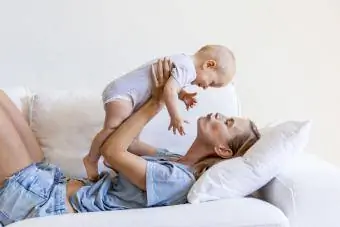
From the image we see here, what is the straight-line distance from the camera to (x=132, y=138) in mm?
1758

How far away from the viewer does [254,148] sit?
5.79ft

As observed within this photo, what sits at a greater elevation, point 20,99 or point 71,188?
point 20,99

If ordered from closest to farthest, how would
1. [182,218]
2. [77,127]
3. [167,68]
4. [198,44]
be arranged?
[182,218] → [167,68] → [77,127] → [198,44]

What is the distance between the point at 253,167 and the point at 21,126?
0.88 metres

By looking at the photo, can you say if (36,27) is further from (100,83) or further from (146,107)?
(146,107)

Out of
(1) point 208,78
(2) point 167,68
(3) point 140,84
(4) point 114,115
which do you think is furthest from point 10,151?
(1) point 208,78

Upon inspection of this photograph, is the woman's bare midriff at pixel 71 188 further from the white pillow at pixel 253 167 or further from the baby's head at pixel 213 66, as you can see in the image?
the baby's head at pixel 213 66

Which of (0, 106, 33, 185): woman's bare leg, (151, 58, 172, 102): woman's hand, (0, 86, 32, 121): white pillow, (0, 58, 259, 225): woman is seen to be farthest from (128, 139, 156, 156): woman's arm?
(0, 86, 32, 121): white pillow

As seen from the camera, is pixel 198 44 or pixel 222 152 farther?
pixel 198 44

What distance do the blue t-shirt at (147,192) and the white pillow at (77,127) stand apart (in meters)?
0.36

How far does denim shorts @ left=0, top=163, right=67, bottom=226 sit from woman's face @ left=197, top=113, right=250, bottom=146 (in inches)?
20.0

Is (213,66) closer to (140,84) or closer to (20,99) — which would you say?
(140,84)

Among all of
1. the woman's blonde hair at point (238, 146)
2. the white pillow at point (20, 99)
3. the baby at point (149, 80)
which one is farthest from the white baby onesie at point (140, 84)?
the white pillow at point (20, 99)

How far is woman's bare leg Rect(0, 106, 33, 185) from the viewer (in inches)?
69.7
